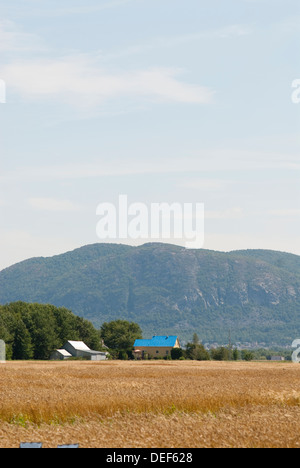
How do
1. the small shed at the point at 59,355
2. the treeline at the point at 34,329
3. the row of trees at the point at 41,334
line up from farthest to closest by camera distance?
the small shed at the point at 59,355, the row of trees at the point at 41,334, the treeline at the point at 34,329

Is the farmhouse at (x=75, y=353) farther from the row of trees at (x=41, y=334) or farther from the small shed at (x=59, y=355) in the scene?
the row of trees at (x=41, y=334)

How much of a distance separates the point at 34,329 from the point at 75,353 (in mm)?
→ 12835

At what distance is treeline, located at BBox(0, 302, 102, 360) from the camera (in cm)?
14500

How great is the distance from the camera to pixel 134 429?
602 inches

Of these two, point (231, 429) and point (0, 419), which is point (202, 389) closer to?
point (0, 419)

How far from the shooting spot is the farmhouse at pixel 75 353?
6005 inches

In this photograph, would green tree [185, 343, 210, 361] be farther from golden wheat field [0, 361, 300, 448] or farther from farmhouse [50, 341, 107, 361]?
golden wheat field [0, 361, 300, 448]

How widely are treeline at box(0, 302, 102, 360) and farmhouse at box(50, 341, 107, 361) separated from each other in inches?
66.6

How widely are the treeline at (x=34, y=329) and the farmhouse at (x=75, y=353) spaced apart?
66.6 inches

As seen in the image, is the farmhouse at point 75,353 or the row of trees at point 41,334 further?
the farmhouse at point 75,353

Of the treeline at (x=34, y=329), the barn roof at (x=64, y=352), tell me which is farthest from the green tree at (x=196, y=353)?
the treeline at (x=34, y=329)

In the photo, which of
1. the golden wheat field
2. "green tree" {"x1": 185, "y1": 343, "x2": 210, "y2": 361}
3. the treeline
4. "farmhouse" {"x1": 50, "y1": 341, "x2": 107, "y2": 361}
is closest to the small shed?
"farmhouse" {"x1": 50, "y1": 341, "x2": 107, "y2": 361}

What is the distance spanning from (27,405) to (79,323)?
16528 centimetres

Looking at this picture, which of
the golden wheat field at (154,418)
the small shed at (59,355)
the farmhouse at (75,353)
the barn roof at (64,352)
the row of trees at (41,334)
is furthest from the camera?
the farmhouse at (75,353)
